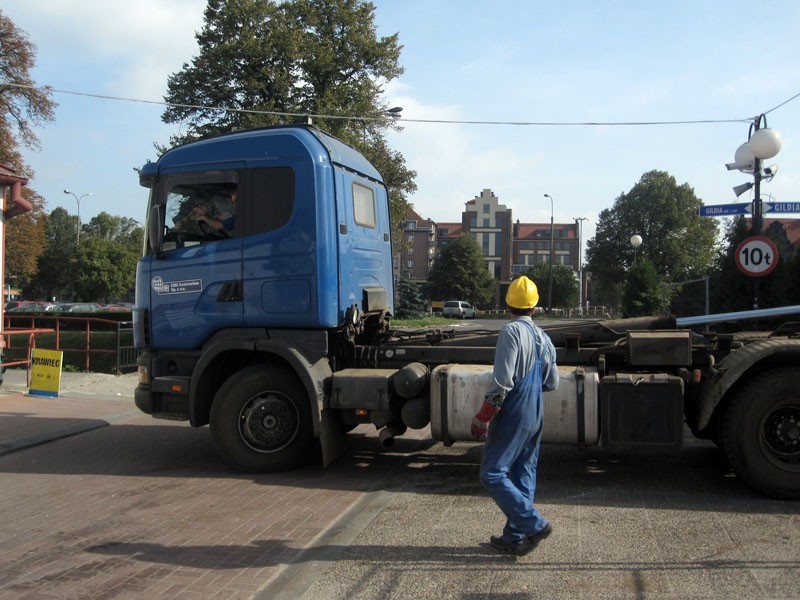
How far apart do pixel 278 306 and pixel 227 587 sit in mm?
3145

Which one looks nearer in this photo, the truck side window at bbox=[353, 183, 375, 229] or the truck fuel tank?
the truck fuel tank

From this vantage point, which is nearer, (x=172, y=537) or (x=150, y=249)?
(x=172, y=537)

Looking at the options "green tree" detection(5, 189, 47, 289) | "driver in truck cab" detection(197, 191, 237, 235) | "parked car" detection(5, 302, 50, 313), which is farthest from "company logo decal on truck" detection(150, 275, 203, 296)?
"parked car" detection(5, 302, 50, 313)

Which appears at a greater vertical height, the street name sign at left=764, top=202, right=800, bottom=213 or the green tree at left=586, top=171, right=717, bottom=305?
the green tree at left=586, top=171, right=717, bottom=305

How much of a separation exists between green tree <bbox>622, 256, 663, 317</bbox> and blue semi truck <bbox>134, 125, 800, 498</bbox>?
1924 centimetres

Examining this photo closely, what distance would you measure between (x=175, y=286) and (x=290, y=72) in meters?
22.9

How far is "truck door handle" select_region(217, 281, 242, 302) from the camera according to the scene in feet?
22.8

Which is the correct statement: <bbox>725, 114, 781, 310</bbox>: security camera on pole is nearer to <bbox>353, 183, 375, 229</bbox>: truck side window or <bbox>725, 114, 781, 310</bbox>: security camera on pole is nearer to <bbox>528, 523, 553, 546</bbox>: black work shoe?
<bbox>353, 183, 375, 229</bbox>: truck side window

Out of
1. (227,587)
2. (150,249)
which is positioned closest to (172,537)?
(227,587)

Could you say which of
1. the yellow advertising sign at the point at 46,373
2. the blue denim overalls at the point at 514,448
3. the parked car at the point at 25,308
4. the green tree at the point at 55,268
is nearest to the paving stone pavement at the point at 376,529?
the blue denim overalls at the point at 514,448

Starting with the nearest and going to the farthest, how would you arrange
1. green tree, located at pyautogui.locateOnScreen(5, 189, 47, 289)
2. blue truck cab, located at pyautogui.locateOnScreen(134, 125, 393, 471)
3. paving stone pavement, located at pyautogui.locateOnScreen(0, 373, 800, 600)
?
paving stone pavement, located at pyautogui.locateOnScreen(0, 373, 800, 600) → blue truck cab, located at pyautogui.locateOnScreen(134, 125, 393, 471) → green tree, located at pyautogui.locateOnScreen(5, 189, 47, 289)

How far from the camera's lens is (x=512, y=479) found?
474cm

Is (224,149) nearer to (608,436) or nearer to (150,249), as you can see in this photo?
(150,249)

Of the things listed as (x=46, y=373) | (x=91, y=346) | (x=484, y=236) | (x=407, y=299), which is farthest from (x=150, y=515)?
(x=484, y=236)
